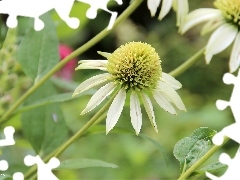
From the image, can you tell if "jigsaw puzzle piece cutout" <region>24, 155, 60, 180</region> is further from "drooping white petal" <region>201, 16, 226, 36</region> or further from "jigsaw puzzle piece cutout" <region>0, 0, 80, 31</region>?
"drooping white petal" <region>201, 16, 226, 36</region>

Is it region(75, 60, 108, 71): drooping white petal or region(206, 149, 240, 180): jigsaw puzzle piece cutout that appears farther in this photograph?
region(75, 60, 108, 71): drooping white petal

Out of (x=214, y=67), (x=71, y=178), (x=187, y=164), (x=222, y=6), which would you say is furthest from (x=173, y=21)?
(x=187, y=164)

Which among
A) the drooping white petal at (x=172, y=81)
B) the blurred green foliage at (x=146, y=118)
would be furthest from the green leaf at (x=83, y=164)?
the blurred green foliage at (x=146, y=118)

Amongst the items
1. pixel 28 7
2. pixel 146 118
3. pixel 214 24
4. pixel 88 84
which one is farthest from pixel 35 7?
pixel 146 118

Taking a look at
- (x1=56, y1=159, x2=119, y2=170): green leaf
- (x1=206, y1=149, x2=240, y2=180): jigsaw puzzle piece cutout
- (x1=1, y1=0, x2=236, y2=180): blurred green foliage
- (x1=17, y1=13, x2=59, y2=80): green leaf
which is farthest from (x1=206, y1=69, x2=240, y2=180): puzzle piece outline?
(x1=1, y1=0, x2=236, y2=180): blurred green foliage

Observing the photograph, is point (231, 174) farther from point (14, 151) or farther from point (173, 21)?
point (173, 21)

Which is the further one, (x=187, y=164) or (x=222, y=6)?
(x=222, y=6)

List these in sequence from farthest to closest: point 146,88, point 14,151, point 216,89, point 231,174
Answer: point 216,89, point 14,151, point 146,88, point 231,174
